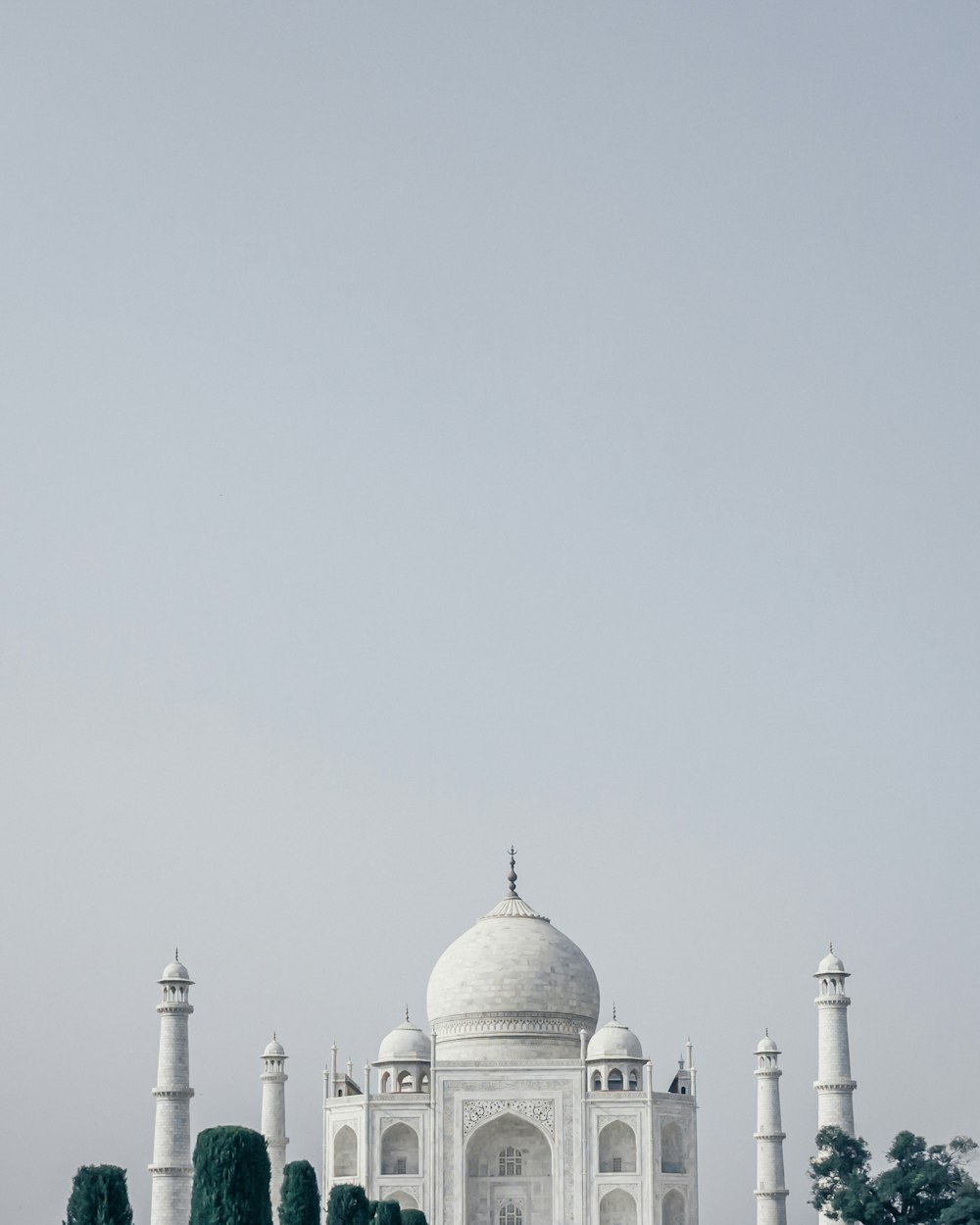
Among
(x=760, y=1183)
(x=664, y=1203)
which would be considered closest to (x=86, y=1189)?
(x=664, y=1203)

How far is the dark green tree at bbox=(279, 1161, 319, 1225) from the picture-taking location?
124 ft

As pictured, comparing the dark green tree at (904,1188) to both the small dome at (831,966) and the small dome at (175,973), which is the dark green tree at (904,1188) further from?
the small dome at (175,973)

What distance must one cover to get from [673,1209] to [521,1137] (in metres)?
4.04

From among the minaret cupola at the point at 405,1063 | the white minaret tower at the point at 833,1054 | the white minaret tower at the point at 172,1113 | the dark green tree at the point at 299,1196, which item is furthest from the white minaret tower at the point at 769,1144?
the dark green tree at the point at 299,1196

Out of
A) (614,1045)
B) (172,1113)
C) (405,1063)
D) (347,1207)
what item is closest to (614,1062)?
(614,1045)

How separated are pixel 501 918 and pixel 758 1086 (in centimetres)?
802

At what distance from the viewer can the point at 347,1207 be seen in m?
39.8

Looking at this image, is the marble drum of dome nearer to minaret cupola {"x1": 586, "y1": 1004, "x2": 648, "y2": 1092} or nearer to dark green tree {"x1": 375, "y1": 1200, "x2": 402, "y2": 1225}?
minaret cupola {"x1": 586, "y1": 1004, "x2": 648, "y2": 1092}

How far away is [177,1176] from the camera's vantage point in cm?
5119

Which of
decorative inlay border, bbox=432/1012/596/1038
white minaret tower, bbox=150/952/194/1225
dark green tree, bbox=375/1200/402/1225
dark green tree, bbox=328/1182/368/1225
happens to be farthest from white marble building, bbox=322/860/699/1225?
dark green tree, bbox=328/1182/368/1225

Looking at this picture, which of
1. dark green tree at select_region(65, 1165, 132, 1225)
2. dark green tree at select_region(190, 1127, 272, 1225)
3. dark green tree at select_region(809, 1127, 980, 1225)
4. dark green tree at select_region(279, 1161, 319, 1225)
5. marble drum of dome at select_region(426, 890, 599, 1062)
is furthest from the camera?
marble drum of dome at select_region(426, 890, 599, 1062)

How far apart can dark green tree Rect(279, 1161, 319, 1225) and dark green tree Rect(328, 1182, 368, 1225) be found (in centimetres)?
113

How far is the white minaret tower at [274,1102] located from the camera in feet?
182

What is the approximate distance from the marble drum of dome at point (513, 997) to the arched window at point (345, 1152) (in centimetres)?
363
